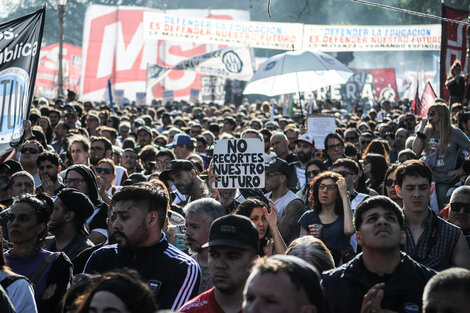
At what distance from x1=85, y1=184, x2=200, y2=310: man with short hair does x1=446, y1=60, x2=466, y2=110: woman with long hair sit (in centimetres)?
957

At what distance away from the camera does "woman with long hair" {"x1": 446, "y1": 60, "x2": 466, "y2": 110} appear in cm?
1330

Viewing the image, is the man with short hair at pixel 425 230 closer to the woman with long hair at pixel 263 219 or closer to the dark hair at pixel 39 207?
the woman with long hair at pixel 263 219

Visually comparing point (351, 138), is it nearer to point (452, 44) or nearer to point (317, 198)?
point (452, 44)

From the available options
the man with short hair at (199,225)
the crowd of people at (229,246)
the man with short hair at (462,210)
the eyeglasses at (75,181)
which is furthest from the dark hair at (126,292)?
the eyeglasses at (75,181)

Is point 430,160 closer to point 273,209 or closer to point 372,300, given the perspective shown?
point 273,209

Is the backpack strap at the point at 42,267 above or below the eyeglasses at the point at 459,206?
below

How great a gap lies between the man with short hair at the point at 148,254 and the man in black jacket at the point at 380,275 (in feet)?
2.70

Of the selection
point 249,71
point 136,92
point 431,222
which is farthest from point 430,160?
point 136,92

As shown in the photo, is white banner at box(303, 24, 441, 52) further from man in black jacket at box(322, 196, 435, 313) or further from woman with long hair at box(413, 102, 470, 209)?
man in black jacket at box(322, 196, 435, 313)

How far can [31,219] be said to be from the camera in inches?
212

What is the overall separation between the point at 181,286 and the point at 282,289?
62.8 inches

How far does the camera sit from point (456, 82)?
44.5 ft

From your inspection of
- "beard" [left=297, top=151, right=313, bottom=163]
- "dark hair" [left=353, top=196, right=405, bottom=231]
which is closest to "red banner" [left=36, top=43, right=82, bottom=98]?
"beard" [left=297, top=151, right=313, bottom=163]

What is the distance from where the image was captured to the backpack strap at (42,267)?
16.4 feet
